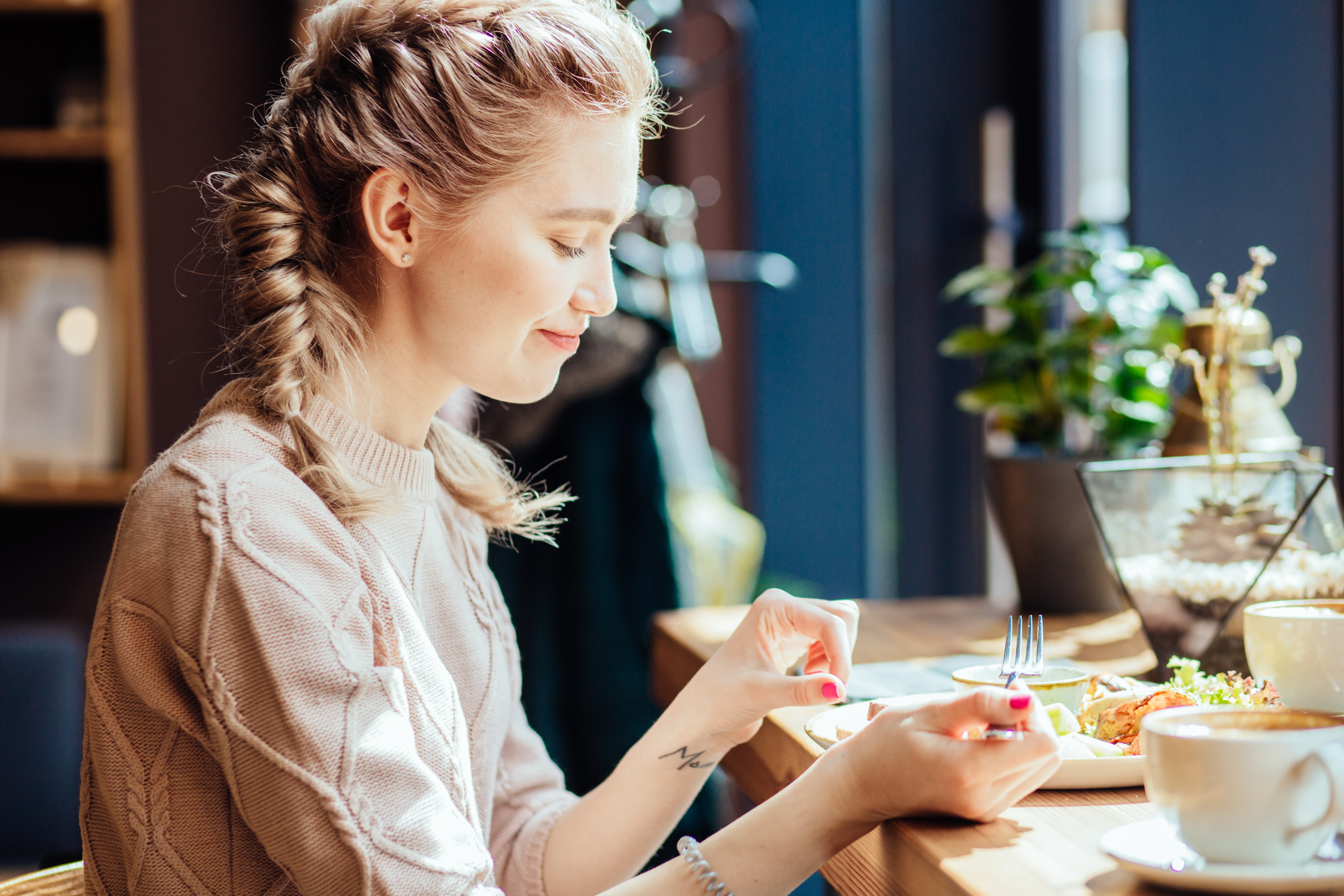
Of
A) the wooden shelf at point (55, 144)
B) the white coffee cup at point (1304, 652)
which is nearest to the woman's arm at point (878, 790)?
the white coffee cup at point (1304, 652)

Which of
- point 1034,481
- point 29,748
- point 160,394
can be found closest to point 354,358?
point 1034,481

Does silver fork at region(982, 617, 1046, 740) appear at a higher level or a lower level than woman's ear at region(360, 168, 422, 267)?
lower

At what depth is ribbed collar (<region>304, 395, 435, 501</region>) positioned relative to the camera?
2.93ft

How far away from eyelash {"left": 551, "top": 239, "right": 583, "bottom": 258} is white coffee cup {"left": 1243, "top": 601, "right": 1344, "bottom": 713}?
0.55 meters

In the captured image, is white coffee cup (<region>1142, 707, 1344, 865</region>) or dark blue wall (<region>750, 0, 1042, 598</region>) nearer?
white coffee cup (<region>1142, 707, 1344, 865</region>)

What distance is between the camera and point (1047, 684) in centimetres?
82

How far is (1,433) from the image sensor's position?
100 inches

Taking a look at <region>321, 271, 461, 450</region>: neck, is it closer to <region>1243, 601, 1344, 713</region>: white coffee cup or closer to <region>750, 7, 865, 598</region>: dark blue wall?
<region>1243, 601, 1344, 713</region>: white coffee cup

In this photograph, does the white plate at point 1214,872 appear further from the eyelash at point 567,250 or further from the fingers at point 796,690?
the eyelash at point 567,250

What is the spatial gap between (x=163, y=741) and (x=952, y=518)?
2095 millimetres

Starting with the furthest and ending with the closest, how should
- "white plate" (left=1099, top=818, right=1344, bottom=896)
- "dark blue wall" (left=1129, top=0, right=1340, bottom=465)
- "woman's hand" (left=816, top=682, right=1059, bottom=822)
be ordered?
"dark blue wall" (left=1129, top=0, right=1340, bottom=465) → "woman's hand" (left=816, top=682, right=1059, bottom=822) → "white plate" (left=1099, top=818, right=1344, bottom=896)

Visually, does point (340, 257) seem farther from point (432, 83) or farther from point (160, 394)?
point (160, 394)

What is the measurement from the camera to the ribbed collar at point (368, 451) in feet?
2.93

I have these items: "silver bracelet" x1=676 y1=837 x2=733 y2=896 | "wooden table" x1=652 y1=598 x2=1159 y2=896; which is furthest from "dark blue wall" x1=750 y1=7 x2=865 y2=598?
"silver bracelet" x1=676 y1=837 x2=733 y2=896
